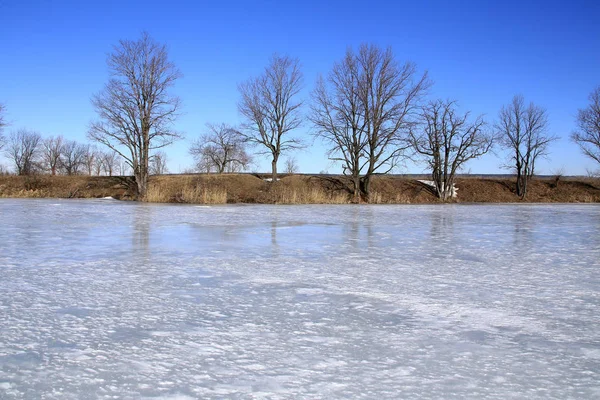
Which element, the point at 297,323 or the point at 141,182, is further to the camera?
the point at 141,182

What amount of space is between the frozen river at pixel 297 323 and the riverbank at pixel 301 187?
2380 centimetres

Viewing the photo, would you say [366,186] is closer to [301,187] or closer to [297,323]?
[301,187]

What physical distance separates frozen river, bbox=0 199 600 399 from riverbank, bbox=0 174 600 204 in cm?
2380

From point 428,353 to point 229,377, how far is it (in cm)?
138

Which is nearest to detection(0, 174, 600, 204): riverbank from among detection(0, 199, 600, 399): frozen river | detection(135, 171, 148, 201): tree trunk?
detection(135, 171, 148, 201): tree trunk

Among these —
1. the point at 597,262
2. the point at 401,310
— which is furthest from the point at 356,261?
the point at 597,262

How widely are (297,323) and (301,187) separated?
31943mm

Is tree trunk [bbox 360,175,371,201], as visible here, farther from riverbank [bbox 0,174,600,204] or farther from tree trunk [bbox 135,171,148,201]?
tree trunk [bbox 135,171,148,201]

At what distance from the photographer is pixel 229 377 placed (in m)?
2.90

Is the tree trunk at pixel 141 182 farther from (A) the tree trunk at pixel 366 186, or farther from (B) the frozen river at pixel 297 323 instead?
(B) the frozen river at pixel 297 323

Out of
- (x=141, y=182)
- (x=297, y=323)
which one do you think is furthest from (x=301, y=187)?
(x=297, y=323)

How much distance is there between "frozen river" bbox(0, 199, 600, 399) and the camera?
2.83 metres

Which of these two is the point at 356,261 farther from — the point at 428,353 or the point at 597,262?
the point at 428,353

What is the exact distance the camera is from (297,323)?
160 inches
